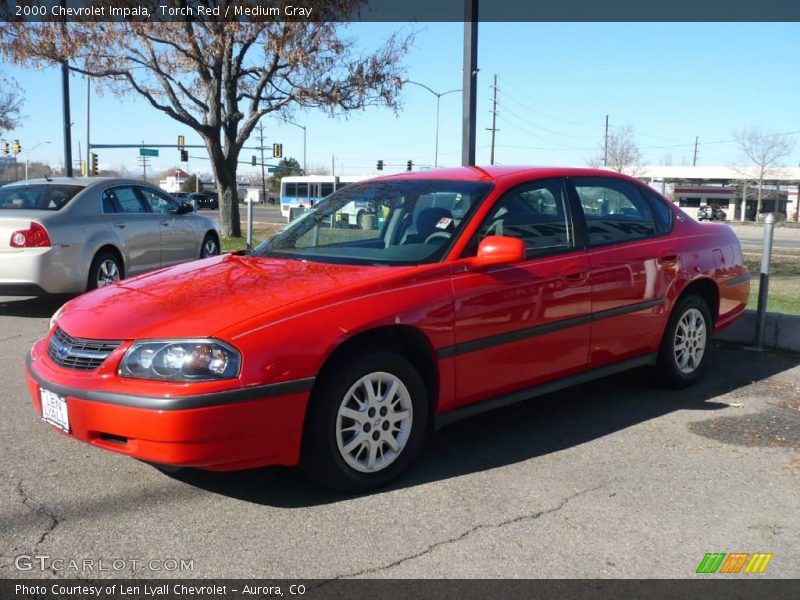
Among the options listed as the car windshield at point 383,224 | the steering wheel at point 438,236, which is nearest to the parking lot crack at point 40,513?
the car windshield at point 383,224

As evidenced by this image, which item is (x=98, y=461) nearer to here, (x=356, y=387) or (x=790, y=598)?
(x=356, y=387)

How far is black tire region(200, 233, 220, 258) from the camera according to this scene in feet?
36.3

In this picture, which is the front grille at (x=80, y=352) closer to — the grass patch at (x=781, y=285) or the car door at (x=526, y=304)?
the car door at (x=526, y=304)

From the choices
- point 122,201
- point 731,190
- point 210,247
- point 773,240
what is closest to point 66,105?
point 210,247

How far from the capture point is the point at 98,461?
4168 millimetres

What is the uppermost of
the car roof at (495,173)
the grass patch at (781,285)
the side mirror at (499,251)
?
the car roof at (495,173)

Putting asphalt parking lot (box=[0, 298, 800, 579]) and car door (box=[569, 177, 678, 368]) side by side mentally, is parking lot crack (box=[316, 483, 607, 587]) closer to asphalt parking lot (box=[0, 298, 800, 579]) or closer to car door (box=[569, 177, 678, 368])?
asphalt parking lot (box=[0, 298, 800, 579])

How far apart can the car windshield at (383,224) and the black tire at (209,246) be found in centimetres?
604

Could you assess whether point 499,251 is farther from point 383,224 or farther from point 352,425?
point 352,425

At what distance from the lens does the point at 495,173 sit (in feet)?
15.9

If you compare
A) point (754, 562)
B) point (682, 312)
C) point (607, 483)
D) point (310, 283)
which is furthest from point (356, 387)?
point (682, 312)

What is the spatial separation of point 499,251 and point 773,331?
4.09m

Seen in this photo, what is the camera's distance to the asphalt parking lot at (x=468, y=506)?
314 centimetres

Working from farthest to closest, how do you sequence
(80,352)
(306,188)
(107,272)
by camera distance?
(306,188), (107,272), (80,352)
